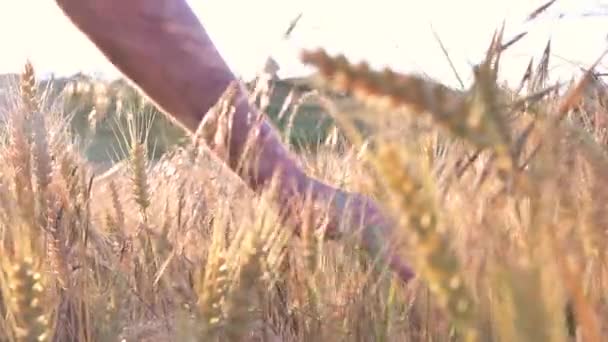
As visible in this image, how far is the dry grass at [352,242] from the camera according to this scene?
→ 1.22 ft

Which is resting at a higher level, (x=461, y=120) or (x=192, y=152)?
(x=192, y=152)

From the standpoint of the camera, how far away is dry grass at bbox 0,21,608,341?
0.37 meters

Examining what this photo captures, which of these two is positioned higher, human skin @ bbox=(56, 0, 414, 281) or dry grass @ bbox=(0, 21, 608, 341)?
human skin @ bbox=(56, 0, 414, 281)

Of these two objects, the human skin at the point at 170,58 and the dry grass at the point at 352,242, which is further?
the human skin at the point at 170,58

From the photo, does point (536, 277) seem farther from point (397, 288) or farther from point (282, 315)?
point (282, 315)

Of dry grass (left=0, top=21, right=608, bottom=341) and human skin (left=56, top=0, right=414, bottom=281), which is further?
human skin (left=56, top=0, right=414, bottom=281)

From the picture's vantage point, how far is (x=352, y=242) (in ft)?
3.73

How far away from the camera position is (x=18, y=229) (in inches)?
29.8

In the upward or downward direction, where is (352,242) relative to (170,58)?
downward

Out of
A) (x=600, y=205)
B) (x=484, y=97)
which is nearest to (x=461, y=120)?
(x=484, y=97)

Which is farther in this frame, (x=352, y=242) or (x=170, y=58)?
(x=170, y=58)

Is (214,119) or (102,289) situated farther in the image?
(102,289)

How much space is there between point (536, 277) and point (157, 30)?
3.77ft

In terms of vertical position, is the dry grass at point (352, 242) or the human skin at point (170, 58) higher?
the human skin at point (170, 58)
